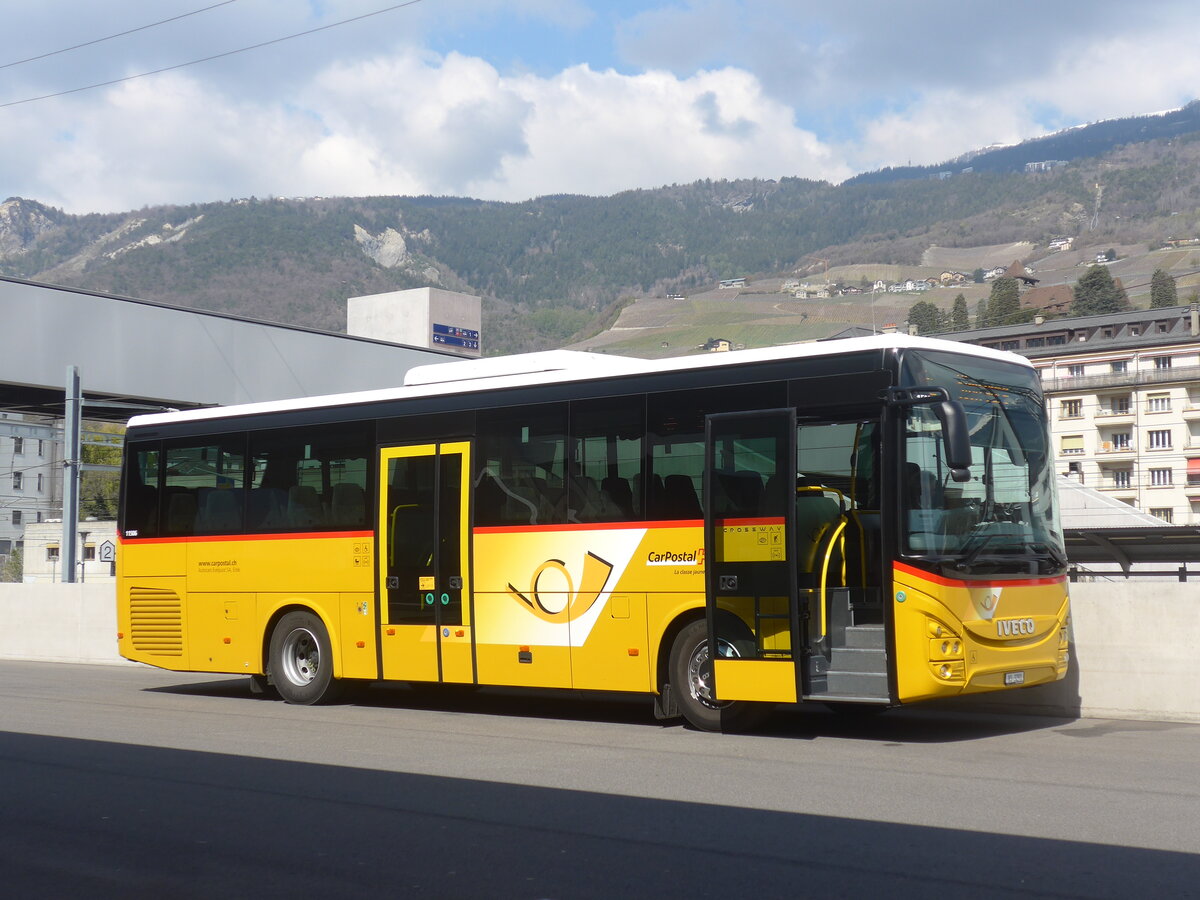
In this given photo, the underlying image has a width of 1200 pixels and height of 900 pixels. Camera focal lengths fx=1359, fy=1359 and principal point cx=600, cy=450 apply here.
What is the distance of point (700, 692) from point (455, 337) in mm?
38690

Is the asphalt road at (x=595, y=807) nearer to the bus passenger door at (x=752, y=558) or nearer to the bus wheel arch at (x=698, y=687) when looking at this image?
the bus wheel arch at (x=698, y=687)

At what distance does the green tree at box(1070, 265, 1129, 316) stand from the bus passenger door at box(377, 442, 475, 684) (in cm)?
14468

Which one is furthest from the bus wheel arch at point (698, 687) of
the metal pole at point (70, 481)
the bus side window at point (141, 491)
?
the metal pole at point (70, 481)

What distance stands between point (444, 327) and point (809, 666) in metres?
39.3

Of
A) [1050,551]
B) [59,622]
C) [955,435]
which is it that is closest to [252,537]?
[955,435]

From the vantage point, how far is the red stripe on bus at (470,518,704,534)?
1212 centimetres

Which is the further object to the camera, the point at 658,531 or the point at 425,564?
the point at 425,564

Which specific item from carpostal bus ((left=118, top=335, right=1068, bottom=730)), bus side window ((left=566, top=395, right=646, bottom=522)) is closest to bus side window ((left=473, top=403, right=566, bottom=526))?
carpostal bus ((left=118, top=335, right=1068, bottom=730))

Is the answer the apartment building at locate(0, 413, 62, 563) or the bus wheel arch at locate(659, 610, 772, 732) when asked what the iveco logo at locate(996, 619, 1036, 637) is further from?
the apartment building at locate(0, 413, 62, 563)

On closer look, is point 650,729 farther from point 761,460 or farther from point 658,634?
point 761,460

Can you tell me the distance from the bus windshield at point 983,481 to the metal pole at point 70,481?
63.0 feet

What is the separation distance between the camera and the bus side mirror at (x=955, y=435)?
1036cm

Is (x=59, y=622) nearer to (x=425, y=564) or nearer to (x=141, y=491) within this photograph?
(x=141, y=491)

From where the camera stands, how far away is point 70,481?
85.4ft
